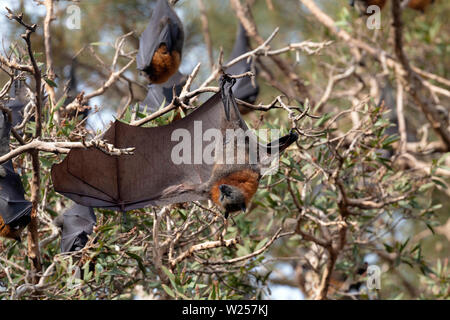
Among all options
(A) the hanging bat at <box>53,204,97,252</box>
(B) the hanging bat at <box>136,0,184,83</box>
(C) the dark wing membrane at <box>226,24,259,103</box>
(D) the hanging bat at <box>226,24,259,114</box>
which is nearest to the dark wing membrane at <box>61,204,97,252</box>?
(A) the hanging bat at <box>53,204,97,252</box>

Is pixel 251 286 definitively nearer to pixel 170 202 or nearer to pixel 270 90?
pixel 170 202

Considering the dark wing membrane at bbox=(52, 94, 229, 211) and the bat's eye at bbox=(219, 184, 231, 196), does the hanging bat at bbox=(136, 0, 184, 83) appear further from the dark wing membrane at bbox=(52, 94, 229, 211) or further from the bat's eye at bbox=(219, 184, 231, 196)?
the bat's eye at bbox=(219, 184, 231, 196)

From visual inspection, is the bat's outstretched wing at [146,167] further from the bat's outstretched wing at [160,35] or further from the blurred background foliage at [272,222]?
the bat's outstretched wing at [160,35]

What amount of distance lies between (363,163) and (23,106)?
8.98 ft

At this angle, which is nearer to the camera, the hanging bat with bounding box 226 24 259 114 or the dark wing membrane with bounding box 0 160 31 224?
the dark wing membrane with bounding box 0 160 31 224

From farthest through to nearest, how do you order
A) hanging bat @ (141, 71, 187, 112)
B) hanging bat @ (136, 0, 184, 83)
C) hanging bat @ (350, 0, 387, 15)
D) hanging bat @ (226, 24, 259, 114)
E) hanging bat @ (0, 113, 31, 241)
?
hanging bat @ (226, 24, 259, 114)
hanging bat @ (350, 0, 387, 15)
hanging bat @ (136, 0, 184, 83)
hanging bat @ (141, 71, 187, 112)
hanging bat @ (0, 113, 31, 241)

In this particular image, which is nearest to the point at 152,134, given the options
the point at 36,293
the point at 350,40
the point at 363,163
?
the point at 36,293

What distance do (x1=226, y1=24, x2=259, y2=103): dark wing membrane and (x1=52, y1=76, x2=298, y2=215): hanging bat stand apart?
2.43m

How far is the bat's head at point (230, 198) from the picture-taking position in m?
3.68

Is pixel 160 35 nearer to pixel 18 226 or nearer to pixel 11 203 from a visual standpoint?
pixel 11 203

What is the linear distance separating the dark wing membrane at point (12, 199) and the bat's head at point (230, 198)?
1215 mm

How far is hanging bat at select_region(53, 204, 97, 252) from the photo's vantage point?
167 inches

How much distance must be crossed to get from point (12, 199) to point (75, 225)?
0.49 metres
